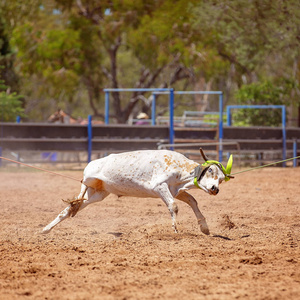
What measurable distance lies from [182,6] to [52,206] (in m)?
22.9

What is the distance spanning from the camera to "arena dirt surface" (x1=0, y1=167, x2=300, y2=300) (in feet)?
15.3

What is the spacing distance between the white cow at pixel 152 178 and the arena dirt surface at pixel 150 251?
419 millimetres

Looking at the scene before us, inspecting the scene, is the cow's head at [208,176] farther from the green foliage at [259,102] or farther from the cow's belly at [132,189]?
the green foliage at [259,102]

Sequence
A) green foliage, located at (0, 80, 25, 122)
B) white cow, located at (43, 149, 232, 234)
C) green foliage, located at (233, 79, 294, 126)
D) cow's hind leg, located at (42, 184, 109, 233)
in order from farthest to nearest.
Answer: green foliage, located at (233, 79, 294, 126) → green foliage, located at (0, 80, 25, 122) → cow's hind leg, located at (42, 184, 109, 233) → white cow, located at (43, 149, 232, 234)

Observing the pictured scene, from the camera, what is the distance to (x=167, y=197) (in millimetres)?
6773

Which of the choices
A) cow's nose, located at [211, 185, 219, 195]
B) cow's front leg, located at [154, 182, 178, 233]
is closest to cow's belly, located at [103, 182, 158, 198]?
cow's front leg, located at [154, 182, 178, 233]

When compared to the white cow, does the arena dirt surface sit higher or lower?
lower

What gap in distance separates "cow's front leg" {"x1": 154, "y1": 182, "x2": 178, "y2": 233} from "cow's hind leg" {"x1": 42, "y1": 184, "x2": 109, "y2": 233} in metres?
0.94

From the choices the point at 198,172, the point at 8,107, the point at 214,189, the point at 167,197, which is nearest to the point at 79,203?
the point at 167,197

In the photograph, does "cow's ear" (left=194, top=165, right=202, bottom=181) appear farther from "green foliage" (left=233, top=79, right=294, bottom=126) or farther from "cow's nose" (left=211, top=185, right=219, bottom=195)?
"green foliage" (left=233, top=79, right=294, bottom=126)

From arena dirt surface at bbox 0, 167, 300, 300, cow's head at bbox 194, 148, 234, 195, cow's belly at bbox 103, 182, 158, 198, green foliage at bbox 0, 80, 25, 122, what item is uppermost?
green foliage at bbox 0, 80, 25, 122

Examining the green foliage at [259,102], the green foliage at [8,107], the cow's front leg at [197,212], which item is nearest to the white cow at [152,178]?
the cow's front leg at [197,212]

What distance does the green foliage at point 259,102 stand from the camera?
2234cm

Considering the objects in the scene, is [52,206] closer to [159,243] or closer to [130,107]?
[159,243]
